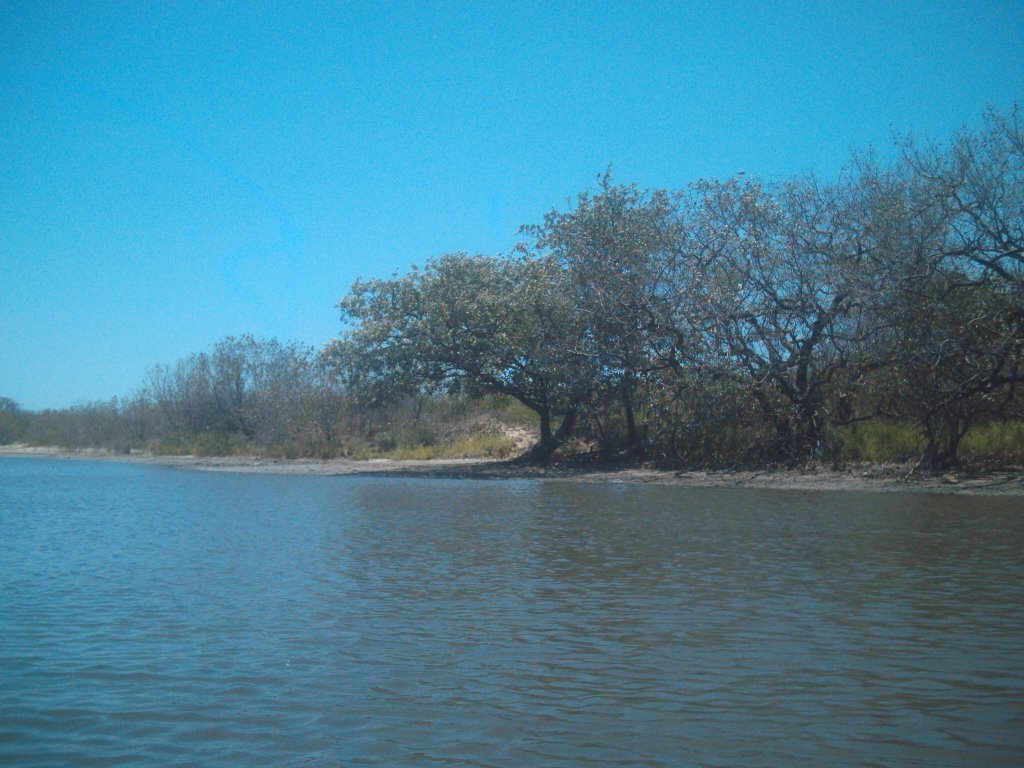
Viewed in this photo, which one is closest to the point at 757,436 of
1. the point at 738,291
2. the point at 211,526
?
the point at 738,291

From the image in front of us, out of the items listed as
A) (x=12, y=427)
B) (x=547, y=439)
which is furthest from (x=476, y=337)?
(x=12, y=427)

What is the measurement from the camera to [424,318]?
1222 inches

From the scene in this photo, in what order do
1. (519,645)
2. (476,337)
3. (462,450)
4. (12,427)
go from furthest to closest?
(12,427), (462,450), (476,337), (519,645)

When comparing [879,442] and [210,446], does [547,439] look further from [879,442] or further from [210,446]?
[210,446]

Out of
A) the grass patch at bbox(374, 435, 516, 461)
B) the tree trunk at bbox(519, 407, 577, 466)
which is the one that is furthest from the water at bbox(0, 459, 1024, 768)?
the grass patch at bbox(374, 435, 516, 461)

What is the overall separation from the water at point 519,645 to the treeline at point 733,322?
7593 mm

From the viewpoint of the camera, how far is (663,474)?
26.8 m

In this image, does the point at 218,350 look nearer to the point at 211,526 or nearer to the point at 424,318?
the point at 424,318

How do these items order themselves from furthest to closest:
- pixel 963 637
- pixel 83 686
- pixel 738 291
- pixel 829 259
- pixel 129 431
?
pixel 129 431
pixel 738 291
pixel 829 259
pixel 963 637
pixel 83 686

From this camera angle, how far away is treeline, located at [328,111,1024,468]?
2075cm

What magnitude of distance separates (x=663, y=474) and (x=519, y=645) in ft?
65.1

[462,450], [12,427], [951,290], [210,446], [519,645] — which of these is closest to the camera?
[519,645]

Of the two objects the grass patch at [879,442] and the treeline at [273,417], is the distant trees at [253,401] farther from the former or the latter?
the grass patch at [879,442]

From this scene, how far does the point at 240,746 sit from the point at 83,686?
6.23 ft
